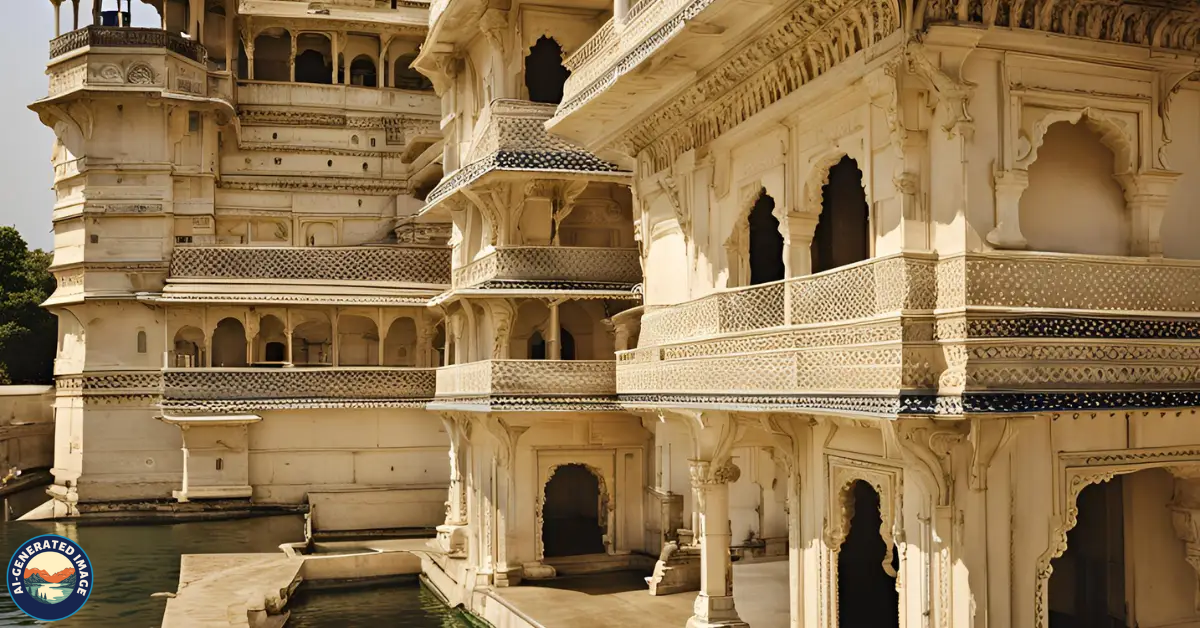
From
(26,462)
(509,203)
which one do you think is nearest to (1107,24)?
(509,203)

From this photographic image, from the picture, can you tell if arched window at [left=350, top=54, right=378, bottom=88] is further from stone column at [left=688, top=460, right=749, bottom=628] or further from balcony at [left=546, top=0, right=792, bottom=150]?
stone column at [left=688, top=460, right=749, bottom=628]

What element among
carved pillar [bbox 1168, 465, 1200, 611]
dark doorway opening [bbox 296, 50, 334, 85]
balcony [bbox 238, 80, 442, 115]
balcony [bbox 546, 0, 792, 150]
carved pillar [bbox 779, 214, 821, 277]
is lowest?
carved pillar [bbox 1168, 465, 1200, 611]

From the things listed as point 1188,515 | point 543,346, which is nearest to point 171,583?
point 543,346

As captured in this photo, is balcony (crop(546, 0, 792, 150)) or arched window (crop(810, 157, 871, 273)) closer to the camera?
balcony (crop(546, 0, 792, 150))

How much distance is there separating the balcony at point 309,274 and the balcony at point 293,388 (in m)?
1.68

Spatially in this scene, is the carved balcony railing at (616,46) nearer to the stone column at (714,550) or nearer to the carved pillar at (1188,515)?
the stone column at (714,550)

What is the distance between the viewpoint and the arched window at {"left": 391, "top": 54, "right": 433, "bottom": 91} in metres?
37.0

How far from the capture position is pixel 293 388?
95.8 ft

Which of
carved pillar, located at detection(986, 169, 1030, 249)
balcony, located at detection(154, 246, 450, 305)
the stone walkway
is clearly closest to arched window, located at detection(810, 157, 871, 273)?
carved pillar, located at detection(986, 169, 1030, 249)

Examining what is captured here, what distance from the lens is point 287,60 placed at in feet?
122

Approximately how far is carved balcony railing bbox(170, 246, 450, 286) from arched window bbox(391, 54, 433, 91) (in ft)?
27.4

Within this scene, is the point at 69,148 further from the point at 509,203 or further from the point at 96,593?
the point at 509,203

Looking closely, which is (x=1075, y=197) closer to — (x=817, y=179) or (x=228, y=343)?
(x=817, y=179)

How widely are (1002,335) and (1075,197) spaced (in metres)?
1.93
